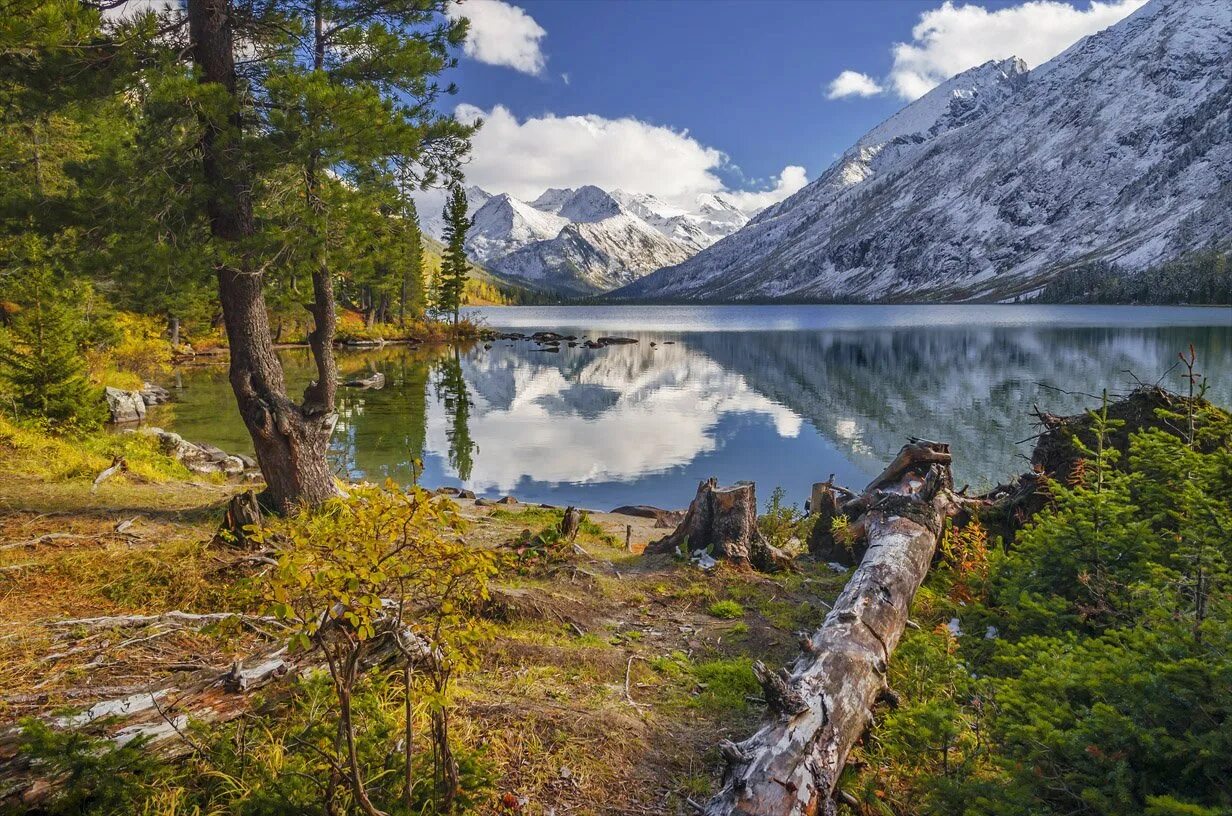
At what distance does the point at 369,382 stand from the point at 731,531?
3555cm

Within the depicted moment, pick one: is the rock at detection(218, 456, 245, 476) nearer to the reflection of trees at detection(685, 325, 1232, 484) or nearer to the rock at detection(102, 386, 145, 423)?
the rock at detection(102, 386, 145, 423)

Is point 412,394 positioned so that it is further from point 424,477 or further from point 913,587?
point 913,587

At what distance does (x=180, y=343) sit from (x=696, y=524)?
62.0m

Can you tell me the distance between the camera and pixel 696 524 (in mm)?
11477

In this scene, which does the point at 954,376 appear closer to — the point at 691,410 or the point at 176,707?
the point at 691,410

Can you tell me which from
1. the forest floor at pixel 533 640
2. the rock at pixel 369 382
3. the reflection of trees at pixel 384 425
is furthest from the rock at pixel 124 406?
the forest floor at pixel 533 640

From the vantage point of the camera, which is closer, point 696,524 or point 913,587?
point 913,587

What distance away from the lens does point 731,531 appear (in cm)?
1112

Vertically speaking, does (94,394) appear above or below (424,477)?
above

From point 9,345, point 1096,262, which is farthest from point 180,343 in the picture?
point 1096,262

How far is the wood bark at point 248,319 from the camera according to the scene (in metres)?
9.31

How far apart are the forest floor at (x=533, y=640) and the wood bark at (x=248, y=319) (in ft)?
4.89

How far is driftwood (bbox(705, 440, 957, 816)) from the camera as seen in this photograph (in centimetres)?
441

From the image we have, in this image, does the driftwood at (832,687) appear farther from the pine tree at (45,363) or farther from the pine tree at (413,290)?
the pine tree at (413,290)
